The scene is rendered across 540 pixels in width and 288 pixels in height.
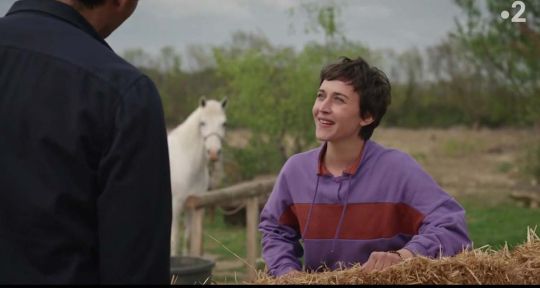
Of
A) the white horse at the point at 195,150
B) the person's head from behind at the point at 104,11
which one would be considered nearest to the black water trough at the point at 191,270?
the white horse at the point at 195,150

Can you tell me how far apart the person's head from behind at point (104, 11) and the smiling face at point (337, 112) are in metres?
1.19

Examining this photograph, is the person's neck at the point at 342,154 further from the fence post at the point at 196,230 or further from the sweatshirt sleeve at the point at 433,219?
the fence post at the point at 196,230

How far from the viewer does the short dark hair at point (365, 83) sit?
261 cm

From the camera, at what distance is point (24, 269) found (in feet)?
4.54

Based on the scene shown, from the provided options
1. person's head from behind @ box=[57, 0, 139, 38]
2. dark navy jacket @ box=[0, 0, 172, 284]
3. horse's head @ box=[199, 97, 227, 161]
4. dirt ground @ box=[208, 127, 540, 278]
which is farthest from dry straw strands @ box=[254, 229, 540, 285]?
dirt ground @ box=[208, 127, 540, 278]

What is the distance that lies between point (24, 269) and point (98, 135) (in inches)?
12.0

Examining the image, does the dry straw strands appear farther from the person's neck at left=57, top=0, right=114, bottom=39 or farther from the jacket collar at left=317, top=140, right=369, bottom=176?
the person's neck at left=57, top=0, right=114, bottom=39

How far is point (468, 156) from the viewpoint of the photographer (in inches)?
814

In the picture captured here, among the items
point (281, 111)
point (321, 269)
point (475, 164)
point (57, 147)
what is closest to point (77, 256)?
point (57, 147)

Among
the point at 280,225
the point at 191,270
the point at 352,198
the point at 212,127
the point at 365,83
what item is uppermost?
the point at 365,83

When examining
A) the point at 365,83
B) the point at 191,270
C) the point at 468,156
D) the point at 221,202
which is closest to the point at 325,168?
the point at 365,83

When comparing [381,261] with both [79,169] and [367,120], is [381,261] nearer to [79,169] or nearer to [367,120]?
[367,120]

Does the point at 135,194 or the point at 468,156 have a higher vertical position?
the point at 135,194

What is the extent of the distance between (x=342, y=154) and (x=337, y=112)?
15 centimetres
